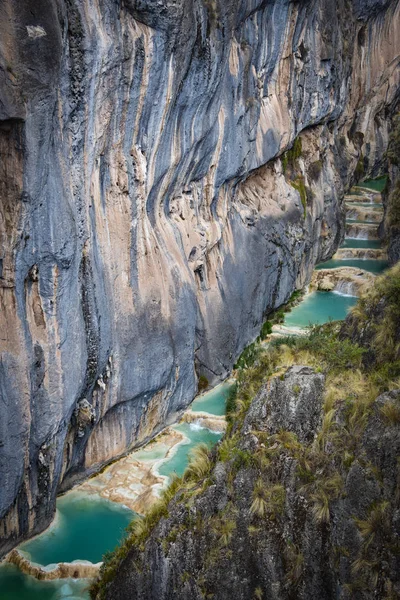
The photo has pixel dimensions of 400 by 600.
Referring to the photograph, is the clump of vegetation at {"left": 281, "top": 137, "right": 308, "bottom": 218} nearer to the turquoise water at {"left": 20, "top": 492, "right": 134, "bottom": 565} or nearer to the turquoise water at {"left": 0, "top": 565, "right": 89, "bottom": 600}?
the turquoise water at {"left": 20, "top": 492, "right": 134, "bottom": 565}

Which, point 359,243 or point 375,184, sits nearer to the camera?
point 359,243

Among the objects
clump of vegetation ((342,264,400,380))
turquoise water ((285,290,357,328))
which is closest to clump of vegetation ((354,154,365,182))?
turquoise water ((285,290,357,328))

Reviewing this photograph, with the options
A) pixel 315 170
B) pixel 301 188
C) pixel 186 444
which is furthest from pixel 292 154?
pixel 186 444

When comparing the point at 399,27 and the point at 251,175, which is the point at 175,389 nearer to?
the point at 251,175

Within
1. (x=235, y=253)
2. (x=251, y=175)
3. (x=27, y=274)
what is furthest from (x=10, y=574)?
(x=251, y=175)

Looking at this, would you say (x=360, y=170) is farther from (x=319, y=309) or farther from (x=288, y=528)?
(x=288, y=528)
